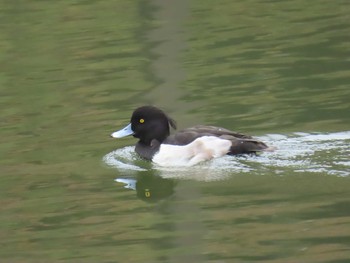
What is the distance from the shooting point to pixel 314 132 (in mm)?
12438

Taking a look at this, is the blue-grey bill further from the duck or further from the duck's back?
the duck's back

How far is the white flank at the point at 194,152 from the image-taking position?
1212 centimetres

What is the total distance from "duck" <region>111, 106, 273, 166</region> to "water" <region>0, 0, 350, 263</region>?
139 mm

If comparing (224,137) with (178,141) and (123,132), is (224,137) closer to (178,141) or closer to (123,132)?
(178,141)

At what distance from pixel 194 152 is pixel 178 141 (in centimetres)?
29

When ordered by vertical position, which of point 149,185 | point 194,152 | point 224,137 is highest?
point 224,137

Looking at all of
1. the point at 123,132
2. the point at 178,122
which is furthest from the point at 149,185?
the point at 178,122

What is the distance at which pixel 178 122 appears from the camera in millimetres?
13617

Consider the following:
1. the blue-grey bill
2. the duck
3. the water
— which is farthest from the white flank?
the blue-grey bill

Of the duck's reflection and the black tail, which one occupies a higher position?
the black tail

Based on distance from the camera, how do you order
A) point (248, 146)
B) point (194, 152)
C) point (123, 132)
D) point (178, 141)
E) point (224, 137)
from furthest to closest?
point (123, 132) < point (178, 141) < point (194, 152) < point (224, 137) < point (248, 146)

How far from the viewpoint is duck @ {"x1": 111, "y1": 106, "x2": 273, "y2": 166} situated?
39.6 feet

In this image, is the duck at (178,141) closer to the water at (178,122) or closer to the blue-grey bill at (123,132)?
the blue-grey bill at (123,132)

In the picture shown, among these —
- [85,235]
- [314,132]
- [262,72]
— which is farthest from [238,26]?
[85,235]
